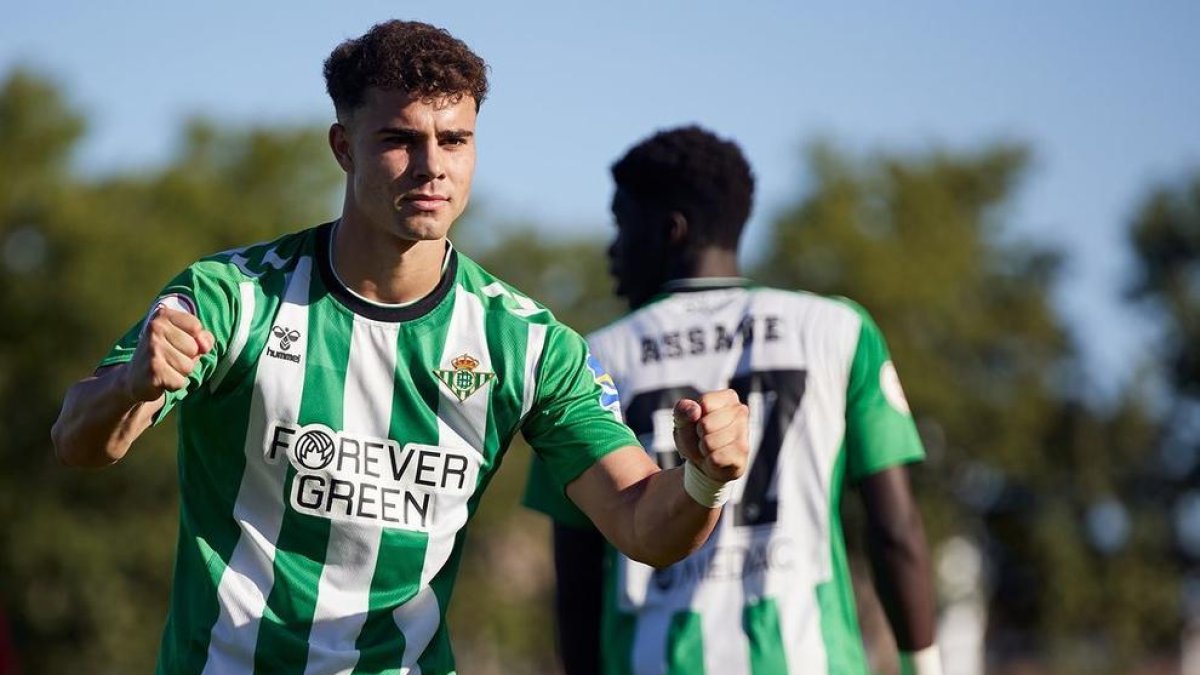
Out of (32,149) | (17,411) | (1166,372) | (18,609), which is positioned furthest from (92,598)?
(1166,372)

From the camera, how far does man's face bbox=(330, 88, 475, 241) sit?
502cm

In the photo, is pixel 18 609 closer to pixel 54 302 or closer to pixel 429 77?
pixel 54 302

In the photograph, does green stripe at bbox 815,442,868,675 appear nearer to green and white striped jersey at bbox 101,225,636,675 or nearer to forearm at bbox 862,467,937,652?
forearm at bbox 862,467,937,652

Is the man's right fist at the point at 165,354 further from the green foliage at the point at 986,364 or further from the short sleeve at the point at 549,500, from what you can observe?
the green foliage at the point at 986,364

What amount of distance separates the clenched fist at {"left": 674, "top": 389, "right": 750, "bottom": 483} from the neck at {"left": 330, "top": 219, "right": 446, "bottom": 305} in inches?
40.7

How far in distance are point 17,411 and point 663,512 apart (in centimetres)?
4281

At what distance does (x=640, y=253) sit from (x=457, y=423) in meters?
1.95

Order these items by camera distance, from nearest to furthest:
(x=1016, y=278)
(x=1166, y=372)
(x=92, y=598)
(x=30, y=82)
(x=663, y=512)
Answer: (x=663, y=512)
(x=92, y=598)
(x=30, y=82)
(x=1166, y=372)
(x=1016, y=278)

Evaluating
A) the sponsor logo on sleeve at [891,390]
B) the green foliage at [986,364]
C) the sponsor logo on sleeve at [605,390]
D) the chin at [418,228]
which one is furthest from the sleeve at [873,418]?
the green foliage at [986,364]

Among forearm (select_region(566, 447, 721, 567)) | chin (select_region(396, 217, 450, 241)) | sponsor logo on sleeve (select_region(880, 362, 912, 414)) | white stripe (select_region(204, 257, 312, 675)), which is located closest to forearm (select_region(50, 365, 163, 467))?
white stripe (select_region(204, 257, 312, 675))

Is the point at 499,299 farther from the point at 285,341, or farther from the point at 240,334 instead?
the point at 240,334

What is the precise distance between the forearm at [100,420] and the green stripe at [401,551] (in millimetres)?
698

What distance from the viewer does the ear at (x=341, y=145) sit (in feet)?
17.3

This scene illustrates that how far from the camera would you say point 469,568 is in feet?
186
